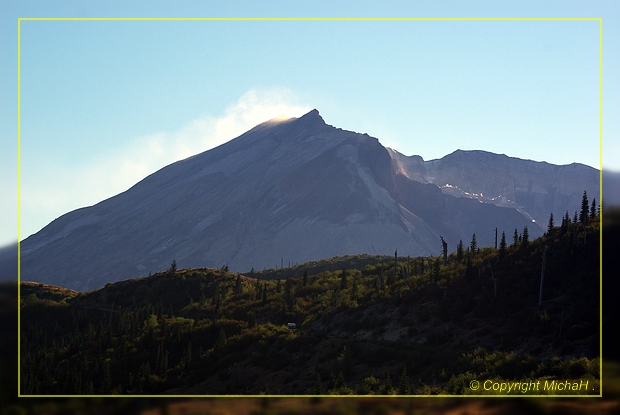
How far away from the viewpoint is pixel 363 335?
44219mm

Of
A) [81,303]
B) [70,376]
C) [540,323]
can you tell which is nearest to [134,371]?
[70,376]

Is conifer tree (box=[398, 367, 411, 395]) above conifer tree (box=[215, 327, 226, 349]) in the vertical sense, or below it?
above

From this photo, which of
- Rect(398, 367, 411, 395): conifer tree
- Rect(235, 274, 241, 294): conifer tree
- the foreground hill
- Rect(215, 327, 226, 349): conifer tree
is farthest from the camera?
Rect(235, 274, 241, 294): conifer tree

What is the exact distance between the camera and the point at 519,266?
46.9 meters

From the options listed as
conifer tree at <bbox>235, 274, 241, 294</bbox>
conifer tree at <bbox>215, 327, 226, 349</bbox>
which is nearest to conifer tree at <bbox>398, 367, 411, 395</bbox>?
conifer tree at <bbox>215, 327, 226, 349</bbox>

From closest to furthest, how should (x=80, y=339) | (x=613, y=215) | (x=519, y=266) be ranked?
1. (x=613, y=215)
2. (x=80, y=339)
3. (x=519, y=266)

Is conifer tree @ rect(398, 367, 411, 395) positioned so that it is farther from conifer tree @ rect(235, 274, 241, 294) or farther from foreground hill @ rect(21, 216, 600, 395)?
conifer tree @ rect(235, 274, 241, 294)

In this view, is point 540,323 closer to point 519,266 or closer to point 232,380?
point 519,266

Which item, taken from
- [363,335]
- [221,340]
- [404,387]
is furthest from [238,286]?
[404,387]

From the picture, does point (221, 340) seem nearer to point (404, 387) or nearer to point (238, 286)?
point (404, 387)

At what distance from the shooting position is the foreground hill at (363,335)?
27016mm

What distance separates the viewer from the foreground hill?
27016 mm

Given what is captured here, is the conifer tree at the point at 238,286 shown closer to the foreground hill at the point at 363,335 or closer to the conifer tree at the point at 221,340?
the foreground hill at the point at 363,335

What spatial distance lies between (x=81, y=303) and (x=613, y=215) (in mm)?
60133
